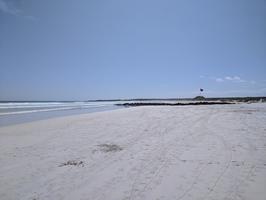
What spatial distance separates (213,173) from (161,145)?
10.1ft

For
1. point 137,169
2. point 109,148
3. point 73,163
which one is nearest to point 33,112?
point 109,148

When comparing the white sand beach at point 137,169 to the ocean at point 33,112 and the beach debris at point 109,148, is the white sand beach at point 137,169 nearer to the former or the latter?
the beach debris at point 109,148

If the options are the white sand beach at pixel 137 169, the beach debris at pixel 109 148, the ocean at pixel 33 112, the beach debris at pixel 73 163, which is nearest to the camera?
the white sand beach at pixel 137 169

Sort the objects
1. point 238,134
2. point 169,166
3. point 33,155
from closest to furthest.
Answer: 1. point 169,166
2. point 33,155
3. point 238,134

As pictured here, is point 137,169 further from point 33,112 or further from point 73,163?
point 33,112

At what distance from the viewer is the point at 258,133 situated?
32.8 ft

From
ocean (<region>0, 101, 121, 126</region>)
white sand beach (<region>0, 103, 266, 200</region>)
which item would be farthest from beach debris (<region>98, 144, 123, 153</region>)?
ocean (<region>0, 101, 121, 126</region>)

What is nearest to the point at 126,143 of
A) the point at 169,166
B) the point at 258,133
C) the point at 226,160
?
the point at 169,166

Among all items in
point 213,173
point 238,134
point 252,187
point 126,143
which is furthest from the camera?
point 238,134

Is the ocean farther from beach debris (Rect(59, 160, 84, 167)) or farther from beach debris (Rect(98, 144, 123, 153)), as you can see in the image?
beach debris (Rect(59, 160, 84, 167))

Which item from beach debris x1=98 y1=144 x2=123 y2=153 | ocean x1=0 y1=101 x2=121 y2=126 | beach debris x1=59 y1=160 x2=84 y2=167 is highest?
beach debris x1=98 y1=144 x2=123 y2=153

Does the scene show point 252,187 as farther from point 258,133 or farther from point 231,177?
point 258,133

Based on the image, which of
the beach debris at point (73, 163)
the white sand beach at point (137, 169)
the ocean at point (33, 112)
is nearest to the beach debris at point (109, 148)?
the white sand beach at point (137, 169)

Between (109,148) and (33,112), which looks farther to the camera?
(33,112)
